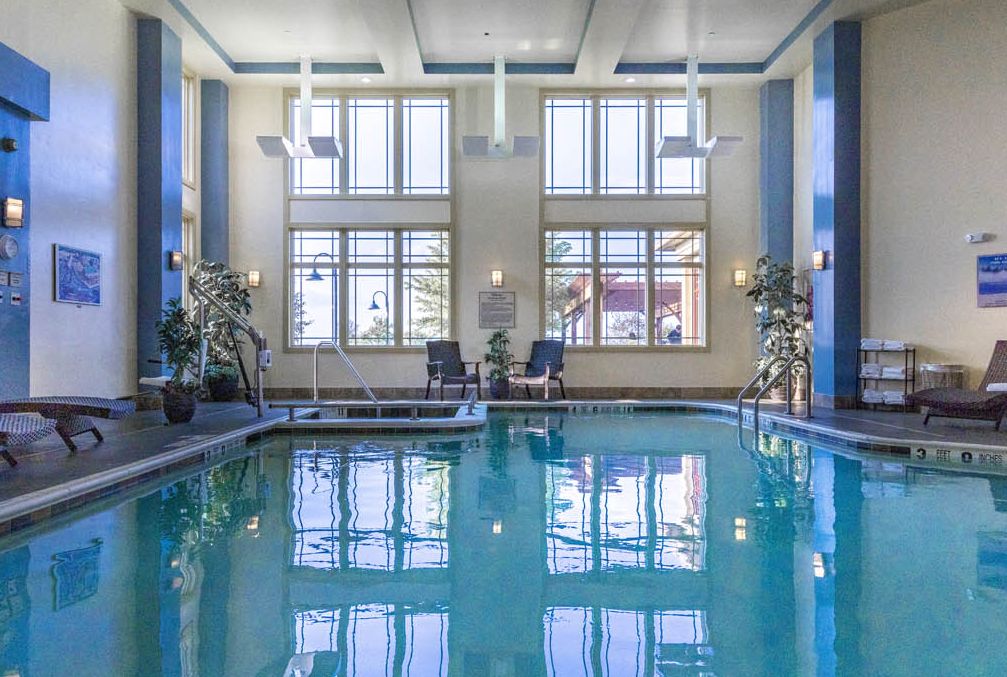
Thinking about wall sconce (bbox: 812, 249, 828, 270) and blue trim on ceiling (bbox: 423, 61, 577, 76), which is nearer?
wall sconce (bbox: 812, 249, 828, 270)

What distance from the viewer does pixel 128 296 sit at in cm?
837

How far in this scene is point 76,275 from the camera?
7.26m

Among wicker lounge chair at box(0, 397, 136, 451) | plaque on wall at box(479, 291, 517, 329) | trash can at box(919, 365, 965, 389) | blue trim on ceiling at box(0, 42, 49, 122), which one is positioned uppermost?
blue trim on ceiling at box(0, 42, 49, 122)

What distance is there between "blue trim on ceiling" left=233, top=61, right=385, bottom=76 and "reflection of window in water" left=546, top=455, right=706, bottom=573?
704cm

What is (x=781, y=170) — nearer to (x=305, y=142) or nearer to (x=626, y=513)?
(x=305, y=142)

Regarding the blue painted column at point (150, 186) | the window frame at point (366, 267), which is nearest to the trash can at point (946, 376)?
the window frame at point (366, 267)

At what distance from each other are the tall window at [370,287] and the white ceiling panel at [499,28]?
8.70 ft

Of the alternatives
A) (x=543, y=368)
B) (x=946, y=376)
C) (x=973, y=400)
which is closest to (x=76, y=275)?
(x=543, y=368)

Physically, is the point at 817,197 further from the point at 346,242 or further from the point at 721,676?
the point at 721,676

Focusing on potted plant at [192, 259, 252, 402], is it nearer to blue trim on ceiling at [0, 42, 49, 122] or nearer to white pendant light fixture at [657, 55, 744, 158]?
blue trim on ceiling at [0, 42, 49, 122]

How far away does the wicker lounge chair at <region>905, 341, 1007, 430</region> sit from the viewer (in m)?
6.62

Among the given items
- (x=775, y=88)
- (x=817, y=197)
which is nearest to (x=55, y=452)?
(x=817, y=197)

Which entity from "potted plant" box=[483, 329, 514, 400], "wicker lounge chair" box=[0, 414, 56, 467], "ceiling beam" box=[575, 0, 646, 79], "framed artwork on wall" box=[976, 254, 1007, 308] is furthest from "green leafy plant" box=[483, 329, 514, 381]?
"wicker lounge chair" box=[0, 414, 56, 467]

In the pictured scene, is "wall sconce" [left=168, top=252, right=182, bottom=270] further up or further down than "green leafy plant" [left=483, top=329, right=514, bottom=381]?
further up
